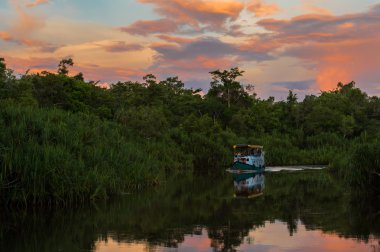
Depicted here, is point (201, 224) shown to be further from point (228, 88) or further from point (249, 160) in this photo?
point (228, 88)

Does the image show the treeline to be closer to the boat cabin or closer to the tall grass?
the tall grass

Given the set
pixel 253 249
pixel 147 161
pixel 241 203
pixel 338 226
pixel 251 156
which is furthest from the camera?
pixel 251 156

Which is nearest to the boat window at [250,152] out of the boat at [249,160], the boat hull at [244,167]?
the boat at [249,160]

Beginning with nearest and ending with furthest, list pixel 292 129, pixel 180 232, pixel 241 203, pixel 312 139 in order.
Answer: pixel 180 232
pixel 241 203
pixel 312 139
pixel 292 129

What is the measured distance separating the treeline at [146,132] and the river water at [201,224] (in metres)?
1.36

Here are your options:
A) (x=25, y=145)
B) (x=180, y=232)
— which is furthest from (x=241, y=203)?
(x=25, y=145)

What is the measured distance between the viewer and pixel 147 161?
30328mm

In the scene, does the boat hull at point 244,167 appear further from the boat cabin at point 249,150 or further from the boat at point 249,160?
the boat cabin at point 249,150

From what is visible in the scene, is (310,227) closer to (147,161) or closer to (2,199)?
(2,199)

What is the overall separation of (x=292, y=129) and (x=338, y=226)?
5935 centimetres

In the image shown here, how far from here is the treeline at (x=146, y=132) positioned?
21.1 m

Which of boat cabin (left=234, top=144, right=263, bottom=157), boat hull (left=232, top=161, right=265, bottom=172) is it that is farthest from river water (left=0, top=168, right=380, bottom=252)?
boat cabin (left=234, top=144, right=263, bottom=157)

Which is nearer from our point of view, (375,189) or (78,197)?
(78,197)

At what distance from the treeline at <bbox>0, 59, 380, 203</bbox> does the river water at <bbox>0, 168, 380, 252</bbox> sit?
136 cm
